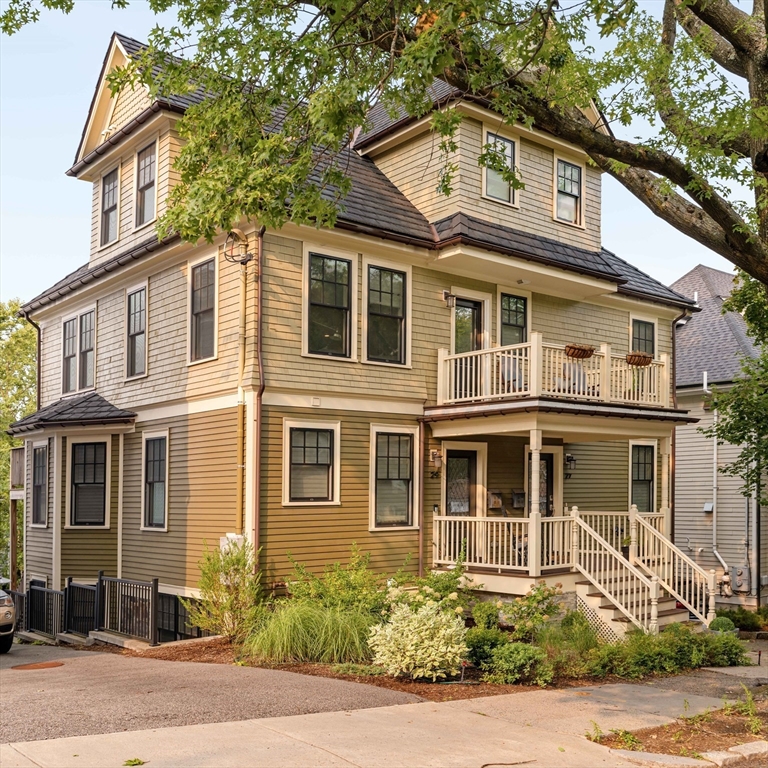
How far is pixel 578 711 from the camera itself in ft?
30.7

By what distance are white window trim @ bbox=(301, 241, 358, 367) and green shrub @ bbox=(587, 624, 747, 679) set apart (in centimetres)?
646

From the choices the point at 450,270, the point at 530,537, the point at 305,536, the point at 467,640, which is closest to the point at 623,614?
the point at 530,537

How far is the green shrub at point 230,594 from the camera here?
13.5 meters

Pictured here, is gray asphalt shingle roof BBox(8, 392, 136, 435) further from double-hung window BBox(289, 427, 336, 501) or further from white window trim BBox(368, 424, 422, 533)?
white window trim BBox(368, 424, 422, 533)

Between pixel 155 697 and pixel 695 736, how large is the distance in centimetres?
544

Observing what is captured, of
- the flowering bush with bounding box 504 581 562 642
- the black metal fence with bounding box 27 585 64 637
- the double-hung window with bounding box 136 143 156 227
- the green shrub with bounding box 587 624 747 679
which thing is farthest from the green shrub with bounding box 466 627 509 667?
the double-hung window with bounding box 136 143 156 227

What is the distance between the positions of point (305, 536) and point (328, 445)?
5.33 ft

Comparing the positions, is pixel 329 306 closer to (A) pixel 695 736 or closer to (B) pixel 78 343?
(B) pixel 78 343

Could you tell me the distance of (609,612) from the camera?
14.8 m

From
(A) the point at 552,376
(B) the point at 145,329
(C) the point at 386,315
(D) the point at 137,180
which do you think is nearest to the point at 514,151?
(C) the point at 386,315

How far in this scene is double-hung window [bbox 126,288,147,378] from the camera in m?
17.6

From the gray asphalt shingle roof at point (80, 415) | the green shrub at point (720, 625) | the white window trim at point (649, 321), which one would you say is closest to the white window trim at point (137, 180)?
the gray asphalt shingle roof at point (80, 415)

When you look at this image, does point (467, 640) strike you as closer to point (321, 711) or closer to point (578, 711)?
point (578, 711)

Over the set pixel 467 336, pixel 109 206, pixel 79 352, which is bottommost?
pixel 79 352
